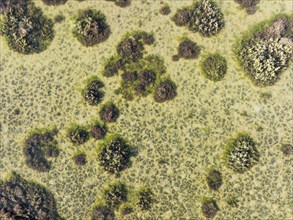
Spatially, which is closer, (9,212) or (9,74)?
(9,212)

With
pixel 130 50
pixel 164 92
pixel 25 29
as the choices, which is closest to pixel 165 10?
pixel 130 50

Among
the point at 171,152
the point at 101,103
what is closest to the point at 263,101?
the point at 171,152

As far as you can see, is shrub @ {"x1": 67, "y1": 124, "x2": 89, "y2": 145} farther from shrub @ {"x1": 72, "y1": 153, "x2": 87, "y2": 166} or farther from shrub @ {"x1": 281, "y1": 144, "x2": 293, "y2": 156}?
shrub @ {"x1": 281, "y1": 144, "x2": 293, "y2": 156}

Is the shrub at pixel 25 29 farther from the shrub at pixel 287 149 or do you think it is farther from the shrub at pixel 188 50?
the shrub at pixel 287 149

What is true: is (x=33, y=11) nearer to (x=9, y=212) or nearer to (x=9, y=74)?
(x=9, y=74)

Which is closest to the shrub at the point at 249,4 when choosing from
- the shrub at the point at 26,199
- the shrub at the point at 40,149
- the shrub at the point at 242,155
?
the shrub at the point at 242,155

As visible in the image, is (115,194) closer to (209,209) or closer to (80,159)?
(80,159)
